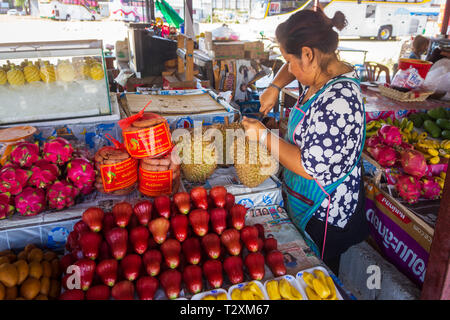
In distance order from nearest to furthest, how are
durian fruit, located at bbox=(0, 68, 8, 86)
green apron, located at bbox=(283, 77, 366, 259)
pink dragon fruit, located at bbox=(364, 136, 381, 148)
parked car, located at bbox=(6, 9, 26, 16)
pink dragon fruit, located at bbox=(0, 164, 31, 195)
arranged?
pink dragon fruit, located at bbox=(0, 164, 31, 195) < green apron, located at bbox=(283, 77, 366, 259) < durian fruit, located at bbox=(0, 68, 8, 86) < pink dragon fruit, located at bbox=(364, 136, 381, 148) < parked car, located at bbox=(6, 9, 26, 16)

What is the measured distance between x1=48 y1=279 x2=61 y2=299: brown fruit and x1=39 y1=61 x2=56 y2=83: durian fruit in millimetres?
1480

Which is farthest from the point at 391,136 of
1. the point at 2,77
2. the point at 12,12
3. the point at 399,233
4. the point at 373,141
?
the point at 12,12

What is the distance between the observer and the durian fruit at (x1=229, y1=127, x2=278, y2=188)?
1.86 meters

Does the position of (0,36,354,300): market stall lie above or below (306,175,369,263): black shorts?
above

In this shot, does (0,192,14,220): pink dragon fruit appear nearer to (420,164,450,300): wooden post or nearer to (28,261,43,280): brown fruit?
(28,261,43,280): brown fruit

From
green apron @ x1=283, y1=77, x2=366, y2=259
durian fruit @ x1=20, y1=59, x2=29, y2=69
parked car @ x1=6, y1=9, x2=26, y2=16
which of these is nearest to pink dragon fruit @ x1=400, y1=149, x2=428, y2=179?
green apron @ x1=283, y1=77, x2=366, y2=259

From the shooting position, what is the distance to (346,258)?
268cm

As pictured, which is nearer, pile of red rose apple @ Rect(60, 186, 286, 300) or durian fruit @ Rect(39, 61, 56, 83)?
pile of red rose apple @ Rect(60, 186, 286, 300)

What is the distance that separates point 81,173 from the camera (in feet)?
6.01

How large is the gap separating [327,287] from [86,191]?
1397mm

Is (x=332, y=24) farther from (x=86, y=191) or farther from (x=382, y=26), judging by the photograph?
(x=382, y=26)

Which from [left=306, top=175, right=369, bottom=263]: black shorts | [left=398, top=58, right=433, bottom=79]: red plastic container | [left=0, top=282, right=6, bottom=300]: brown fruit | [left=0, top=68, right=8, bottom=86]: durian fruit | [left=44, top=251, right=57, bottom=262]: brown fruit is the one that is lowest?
[left=306, top=175, right=369, bottom=263]: black shorts

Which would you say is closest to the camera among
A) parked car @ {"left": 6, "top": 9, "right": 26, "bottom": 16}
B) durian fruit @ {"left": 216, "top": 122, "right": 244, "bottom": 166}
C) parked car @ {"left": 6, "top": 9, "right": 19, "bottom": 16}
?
durian fruit @ {"left": 216, "top": 122, "right": 244, "bottom": 166}

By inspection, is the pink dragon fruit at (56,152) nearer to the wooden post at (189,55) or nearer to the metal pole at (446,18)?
the wooden post at (189,55)
